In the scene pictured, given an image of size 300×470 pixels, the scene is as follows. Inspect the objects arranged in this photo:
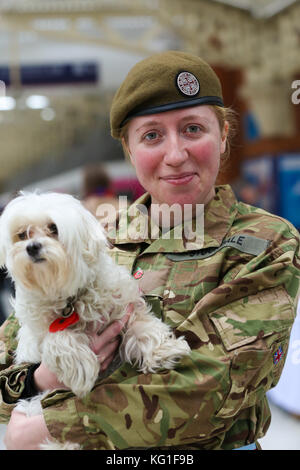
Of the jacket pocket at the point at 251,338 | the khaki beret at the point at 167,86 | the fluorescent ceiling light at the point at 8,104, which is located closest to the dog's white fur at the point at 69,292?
the jacket pocket at the point at 251,338

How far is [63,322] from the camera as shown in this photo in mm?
1608

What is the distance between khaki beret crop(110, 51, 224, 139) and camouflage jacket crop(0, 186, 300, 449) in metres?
0.42

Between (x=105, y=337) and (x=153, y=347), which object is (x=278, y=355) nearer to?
(x=153, y=347)

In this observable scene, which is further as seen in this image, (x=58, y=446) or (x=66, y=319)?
(x=66, y=319)

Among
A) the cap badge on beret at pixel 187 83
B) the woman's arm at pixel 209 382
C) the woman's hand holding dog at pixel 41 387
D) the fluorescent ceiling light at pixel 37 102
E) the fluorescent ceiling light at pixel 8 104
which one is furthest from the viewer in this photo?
the fluorescent ceiling light at pixel 37 102

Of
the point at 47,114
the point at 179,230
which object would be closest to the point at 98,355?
the point at 179,230

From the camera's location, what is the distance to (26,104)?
18328mm

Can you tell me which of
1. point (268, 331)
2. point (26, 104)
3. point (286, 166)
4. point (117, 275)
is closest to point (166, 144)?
point (117, 275)

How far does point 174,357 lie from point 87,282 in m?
0.36

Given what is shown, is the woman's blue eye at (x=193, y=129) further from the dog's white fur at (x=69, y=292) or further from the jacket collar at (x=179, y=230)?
the dog's white fur at (x=69, y=292)

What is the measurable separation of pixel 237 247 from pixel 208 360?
37 centimetres

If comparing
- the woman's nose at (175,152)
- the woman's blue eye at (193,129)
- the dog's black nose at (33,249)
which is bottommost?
the dog's black nose at (33,249)

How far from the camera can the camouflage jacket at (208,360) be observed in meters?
1.39

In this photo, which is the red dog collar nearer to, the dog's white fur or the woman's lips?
the dog's white fur
